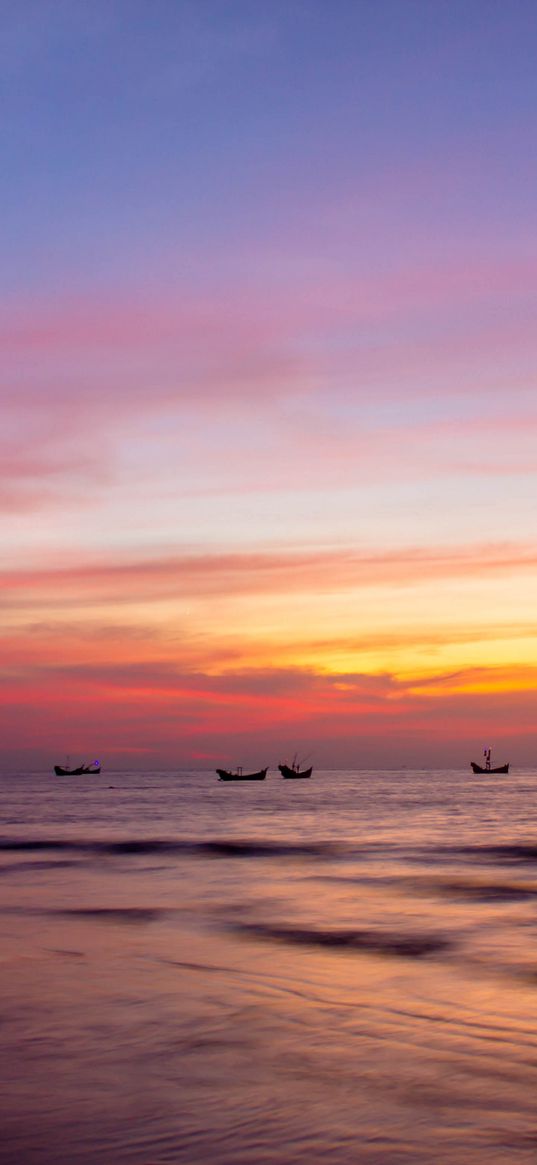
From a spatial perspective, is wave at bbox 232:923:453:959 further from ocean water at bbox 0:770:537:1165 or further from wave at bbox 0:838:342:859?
wave at bbox 0:838:342:859

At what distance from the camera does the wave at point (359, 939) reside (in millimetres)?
18297

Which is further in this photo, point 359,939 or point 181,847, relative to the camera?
point 181,847

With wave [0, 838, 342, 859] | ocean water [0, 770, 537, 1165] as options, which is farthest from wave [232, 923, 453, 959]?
wave [0, 838, 342, 859]

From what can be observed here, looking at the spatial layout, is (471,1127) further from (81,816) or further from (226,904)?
(81,816)

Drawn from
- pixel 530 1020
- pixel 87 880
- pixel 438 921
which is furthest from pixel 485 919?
pixel 87 880

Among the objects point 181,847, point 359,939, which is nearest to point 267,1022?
point 359,939

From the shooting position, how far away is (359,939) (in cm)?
1952

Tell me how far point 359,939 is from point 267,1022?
7.35 m

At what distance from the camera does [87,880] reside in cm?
3077

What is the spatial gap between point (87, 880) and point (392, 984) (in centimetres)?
1762

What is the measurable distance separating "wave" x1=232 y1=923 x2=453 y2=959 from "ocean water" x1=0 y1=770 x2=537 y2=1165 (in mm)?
60

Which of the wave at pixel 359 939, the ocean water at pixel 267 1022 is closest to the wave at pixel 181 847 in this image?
the ocean water at pixel 267 1022

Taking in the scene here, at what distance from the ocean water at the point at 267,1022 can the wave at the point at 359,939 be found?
60 millimetres

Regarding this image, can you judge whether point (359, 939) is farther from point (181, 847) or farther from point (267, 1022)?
point (181, 847)
